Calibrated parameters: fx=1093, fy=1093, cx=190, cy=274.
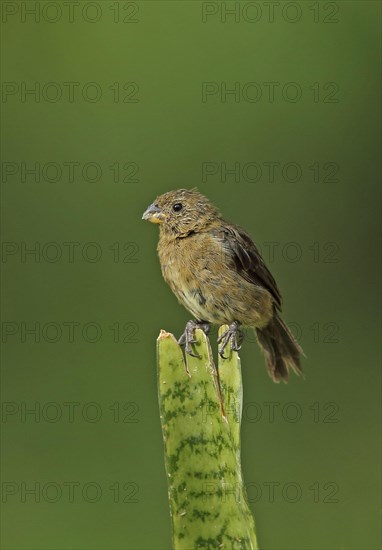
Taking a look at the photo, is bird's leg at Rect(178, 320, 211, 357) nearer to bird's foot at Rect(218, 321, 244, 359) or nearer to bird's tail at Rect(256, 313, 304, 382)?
bird's foot at Rect(218, 321, 244, 359)

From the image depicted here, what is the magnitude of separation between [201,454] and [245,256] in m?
2.46

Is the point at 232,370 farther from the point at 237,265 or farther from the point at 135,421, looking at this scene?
the point at 135,421

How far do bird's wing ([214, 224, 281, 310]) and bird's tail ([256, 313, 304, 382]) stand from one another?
0.49 feet

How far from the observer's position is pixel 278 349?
5.66m

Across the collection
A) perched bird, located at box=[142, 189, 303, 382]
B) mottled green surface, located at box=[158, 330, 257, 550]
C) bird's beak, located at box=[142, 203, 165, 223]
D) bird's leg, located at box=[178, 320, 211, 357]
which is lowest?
mottled green surface, located at box=[158, 330, 257, 550]

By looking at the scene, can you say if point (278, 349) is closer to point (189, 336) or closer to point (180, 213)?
point (180, 213)

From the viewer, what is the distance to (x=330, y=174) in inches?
353

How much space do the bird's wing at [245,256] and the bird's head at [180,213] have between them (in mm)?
105

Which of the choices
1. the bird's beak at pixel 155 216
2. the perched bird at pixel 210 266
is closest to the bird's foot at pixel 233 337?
the perched bird at pixel 210 266

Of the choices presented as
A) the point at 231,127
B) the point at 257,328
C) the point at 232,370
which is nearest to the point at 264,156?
the point at 231,127

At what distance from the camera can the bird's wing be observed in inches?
207

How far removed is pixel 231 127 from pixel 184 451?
6.19m

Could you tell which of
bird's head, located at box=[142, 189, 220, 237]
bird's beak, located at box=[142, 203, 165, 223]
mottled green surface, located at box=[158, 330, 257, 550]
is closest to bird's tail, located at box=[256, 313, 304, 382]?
bird's head, located at box=[142, 189, 220, 237]

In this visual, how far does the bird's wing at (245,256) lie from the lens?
207 inches
